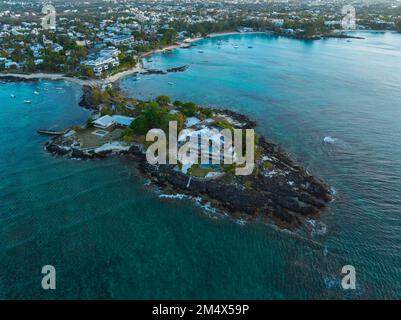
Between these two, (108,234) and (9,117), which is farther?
(9,117)

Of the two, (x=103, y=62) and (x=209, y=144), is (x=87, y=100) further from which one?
(x=209, y=144)

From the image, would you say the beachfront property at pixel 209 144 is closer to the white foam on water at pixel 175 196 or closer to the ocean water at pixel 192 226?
the white foam on water at pixel 175 196

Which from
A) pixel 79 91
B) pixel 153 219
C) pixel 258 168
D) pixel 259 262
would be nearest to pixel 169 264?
pixel 153 219

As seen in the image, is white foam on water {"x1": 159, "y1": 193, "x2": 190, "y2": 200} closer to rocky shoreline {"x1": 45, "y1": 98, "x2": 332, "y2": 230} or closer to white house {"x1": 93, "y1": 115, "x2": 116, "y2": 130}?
rocky shoreline {"x1": 45, "y1": 98, "x2": 332, "y2": 230}

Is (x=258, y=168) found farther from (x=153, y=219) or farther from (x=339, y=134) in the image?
(x=339, y=134)

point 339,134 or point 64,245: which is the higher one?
point 339,134
